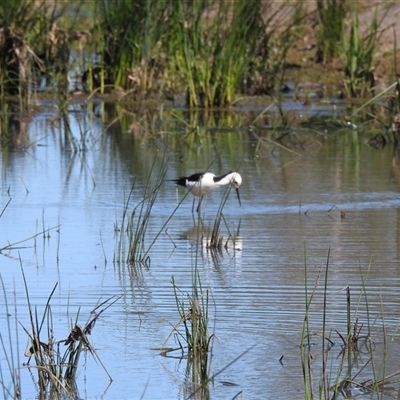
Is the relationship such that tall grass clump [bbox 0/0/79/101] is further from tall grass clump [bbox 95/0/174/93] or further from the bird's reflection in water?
the bird's reflection in water

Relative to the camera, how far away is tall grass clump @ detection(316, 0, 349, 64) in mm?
14688

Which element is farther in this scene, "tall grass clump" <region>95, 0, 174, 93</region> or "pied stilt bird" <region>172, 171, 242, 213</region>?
"tall grass clump" <region>95, 0, 174, 93</region>

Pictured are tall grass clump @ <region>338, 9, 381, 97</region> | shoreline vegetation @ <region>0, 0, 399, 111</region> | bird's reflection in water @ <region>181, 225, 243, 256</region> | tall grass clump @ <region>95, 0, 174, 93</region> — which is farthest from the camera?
tall grass clump @ <region>338, 9, 381, 97</region>

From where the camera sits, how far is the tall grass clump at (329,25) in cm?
1469

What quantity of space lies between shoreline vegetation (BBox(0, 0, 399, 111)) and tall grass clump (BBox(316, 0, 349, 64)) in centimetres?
37

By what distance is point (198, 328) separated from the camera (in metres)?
4.27

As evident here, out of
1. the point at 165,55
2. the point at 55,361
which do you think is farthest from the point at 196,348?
the point at 165,55

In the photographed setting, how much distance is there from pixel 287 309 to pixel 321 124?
21.0ft

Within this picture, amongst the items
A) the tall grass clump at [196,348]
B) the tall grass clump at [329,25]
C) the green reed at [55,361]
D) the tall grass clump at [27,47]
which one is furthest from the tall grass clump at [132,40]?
the green reed at [55,361]

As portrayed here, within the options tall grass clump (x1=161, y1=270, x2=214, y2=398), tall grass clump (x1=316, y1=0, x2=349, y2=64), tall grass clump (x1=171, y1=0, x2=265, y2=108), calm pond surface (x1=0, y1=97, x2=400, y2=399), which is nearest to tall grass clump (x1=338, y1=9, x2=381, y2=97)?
tall grass clump (x1=316, y1=0, x2=349, y2=64)

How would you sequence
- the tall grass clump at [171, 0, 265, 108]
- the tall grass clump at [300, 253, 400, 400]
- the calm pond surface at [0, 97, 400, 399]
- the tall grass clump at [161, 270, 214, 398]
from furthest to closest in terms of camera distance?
the tall grass clump at [171, 0, 265, 108] < the calm pond surface at [0, 97, 400, 399] < the tall grass clump at [161, 270, 214, 398] < the tall grass clump at [300, 253, 400, 400]

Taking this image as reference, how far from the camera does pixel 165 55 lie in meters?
13.1

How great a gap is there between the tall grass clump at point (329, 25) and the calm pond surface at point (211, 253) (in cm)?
417

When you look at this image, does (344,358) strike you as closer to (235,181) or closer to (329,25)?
(235,181)
